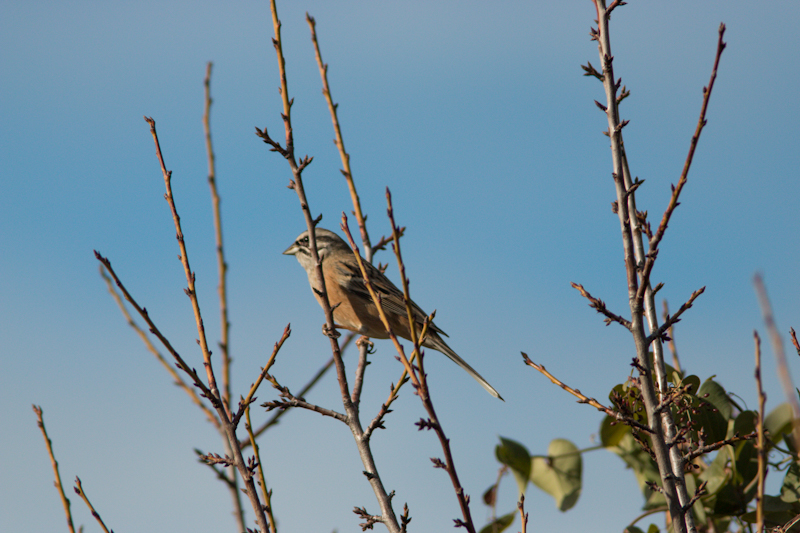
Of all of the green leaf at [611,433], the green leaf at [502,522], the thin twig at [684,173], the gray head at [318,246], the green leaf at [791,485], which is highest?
the gray head at [318,246]

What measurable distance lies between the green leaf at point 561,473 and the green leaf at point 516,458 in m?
0.04

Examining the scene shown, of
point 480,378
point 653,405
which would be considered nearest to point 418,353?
point 653,405

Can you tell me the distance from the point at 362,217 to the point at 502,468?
2.09 meters

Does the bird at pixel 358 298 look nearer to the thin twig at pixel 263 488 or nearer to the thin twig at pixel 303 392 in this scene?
the thin twig at pixel 303 392

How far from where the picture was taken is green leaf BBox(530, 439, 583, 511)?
13.7 feet

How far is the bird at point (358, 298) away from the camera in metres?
7.32

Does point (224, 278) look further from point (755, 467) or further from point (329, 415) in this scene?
point (755, 467)

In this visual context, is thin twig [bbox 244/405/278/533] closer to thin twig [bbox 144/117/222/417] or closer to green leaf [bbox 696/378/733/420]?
thin twig [bbox 144/117/222/417]

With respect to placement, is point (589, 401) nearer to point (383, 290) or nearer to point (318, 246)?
point (383, 290)

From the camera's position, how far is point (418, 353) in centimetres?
248

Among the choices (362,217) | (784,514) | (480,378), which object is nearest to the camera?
(362,217)

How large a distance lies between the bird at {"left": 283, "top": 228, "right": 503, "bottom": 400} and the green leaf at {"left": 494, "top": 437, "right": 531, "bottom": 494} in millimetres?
2268

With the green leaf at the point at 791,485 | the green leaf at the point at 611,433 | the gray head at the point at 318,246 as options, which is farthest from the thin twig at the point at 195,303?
the gray head at the point at 318,246

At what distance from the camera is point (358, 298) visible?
7910mm
